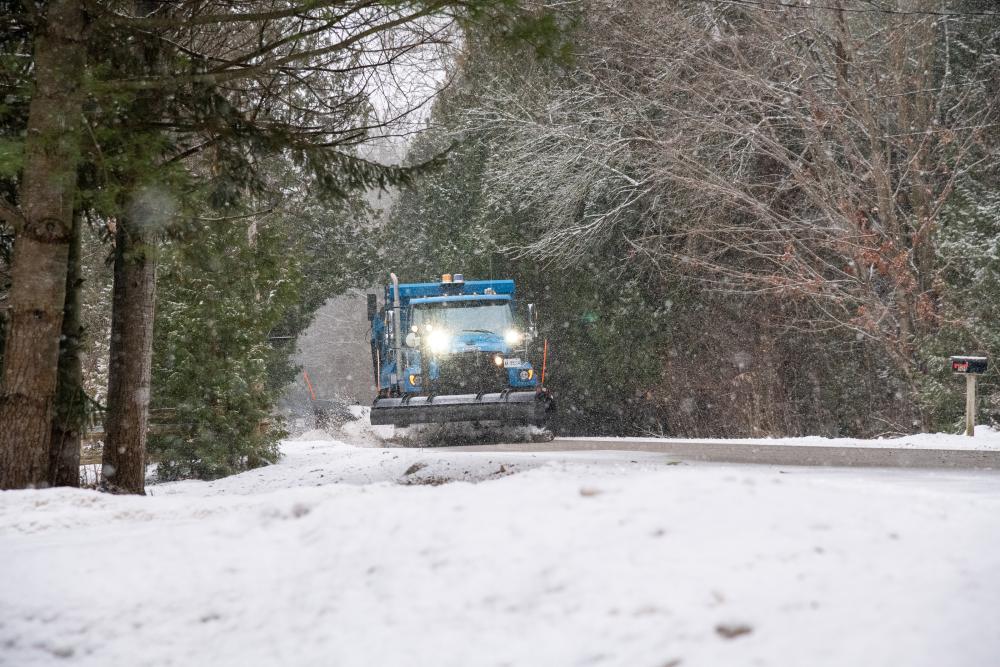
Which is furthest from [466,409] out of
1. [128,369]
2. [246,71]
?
[246,71]

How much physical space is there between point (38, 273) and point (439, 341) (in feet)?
36.1

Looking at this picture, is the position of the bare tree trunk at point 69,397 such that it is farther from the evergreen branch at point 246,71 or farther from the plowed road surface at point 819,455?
the plowed road surface at point 819,455

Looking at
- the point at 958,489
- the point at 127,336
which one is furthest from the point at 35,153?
the point at 958,489

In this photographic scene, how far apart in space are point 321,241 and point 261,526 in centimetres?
2816

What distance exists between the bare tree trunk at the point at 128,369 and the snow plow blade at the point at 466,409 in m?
7.21

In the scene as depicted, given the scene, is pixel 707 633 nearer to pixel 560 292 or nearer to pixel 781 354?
pixel 781 354

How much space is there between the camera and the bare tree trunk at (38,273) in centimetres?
814

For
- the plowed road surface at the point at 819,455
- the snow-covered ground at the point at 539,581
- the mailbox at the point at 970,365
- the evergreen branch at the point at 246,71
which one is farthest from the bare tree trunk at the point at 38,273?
the mailbox at the point at 970,365

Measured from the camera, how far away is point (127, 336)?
1019 centimetres

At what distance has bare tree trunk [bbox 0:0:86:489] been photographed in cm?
814

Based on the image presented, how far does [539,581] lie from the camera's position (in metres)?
3.67

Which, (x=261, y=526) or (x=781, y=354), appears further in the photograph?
(x=781, y=354)

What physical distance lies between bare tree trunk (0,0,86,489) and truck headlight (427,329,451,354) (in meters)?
10.8

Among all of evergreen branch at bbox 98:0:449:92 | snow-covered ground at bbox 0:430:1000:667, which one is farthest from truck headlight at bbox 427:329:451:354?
snow-covered ground at bbox 0:430:1000:667
